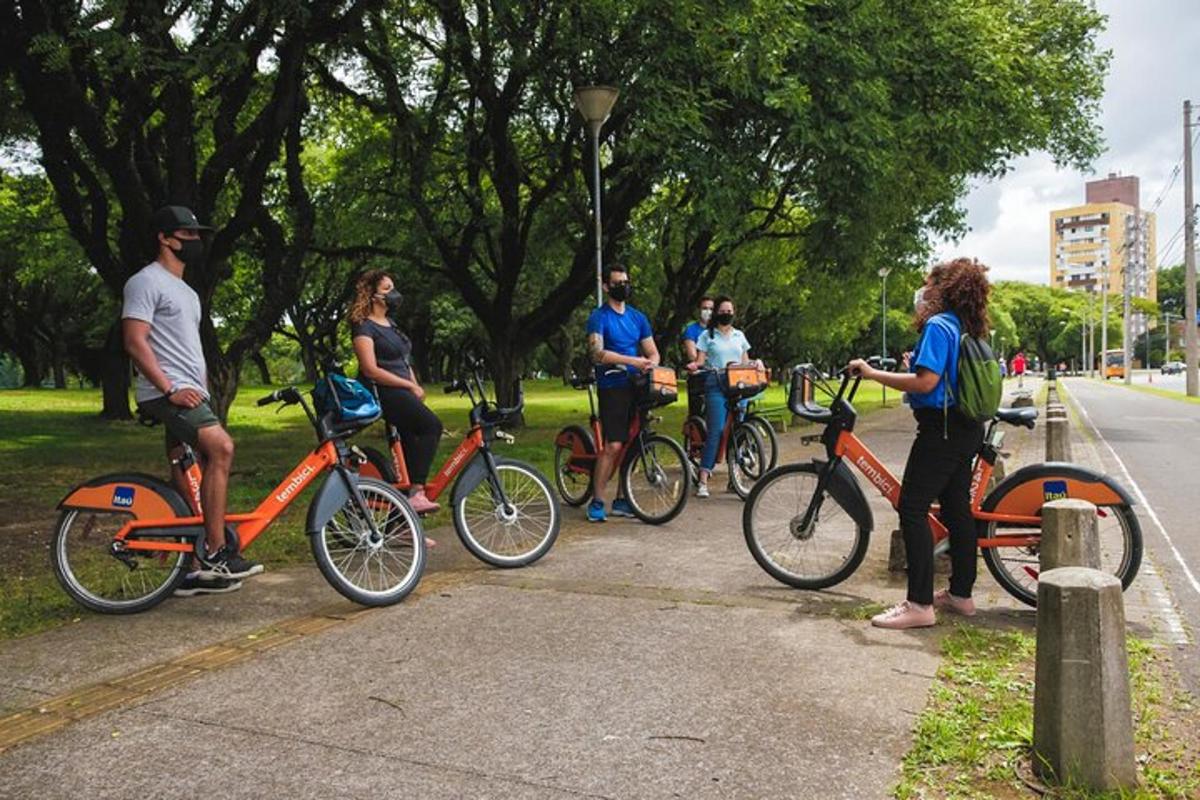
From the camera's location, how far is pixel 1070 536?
4273 mm

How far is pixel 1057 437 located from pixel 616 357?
4174 mm

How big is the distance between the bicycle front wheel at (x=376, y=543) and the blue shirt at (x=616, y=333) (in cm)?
Answer: 248

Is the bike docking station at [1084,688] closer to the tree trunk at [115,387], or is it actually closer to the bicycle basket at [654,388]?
the bicycle basket at [654,388]

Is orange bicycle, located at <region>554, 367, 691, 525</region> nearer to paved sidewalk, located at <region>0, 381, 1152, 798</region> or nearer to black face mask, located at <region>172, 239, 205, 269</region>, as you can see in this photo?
paved sidewalk, located at <region>0, 381, 1152, 798</region>

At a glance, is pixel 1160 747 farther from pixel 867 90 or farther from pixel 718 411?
pixel 867 90

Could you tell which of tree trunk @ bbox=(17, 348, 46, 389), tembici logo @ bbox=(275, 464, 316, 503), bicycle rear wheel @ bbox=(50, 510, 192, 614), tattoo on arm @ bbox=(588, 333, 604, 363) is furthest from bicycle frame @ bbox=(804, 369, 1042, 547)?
tree trunk @ bbox=(17, 348, 46, 389)

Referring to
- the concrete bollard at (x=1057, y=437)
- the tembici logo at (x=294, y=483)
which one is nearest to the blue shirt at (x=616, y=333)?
the tembici logo at (x=294, y=483)

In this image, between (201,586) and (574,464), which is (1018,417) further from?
(201,586)

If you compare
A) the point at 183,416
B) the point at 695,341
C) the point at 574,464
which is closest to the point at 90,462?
the point at 574,464

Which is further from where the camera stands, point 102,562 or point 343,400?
point 343,400

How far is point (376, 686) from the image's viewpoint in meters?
3.82

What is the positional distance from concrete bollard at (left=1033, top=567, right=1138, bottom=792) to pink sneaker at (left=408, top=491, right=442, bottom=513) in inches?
160

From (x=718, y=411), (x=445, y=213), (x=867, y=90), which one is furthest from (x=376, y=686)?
(x=445, y=213)

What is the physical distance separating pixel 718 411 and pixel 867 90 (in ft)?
21.6
